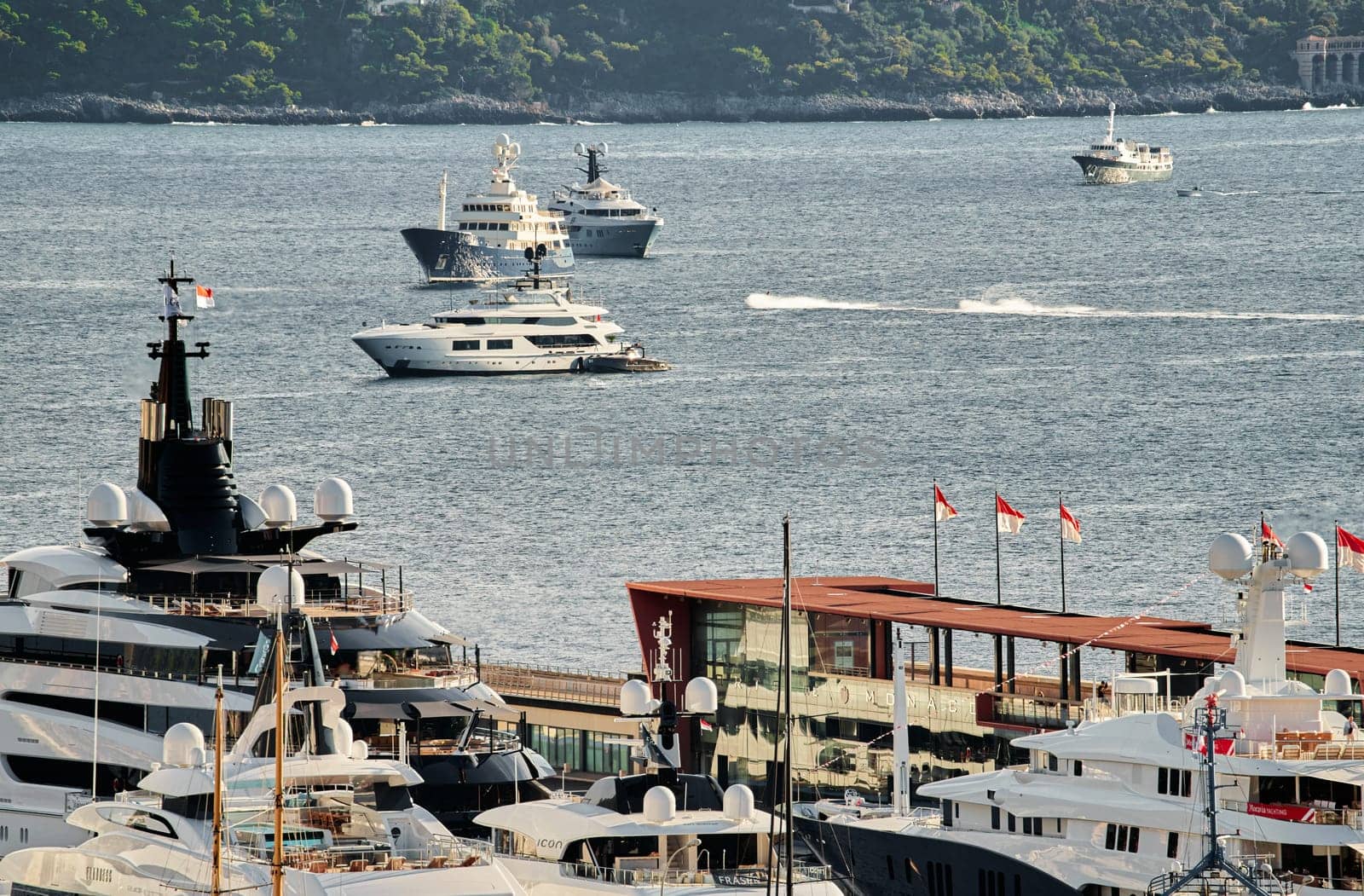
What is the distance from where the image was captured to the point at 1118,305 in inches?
7077

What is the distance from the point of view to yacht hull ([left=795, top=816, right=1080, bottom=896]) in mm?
49594

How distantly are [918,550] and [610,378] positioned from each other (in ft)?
178

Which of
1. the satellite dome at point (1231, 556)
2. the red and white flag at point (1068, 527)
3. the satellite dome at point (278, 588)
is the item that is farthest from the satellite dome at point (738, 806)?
the red and white flag at point (1068, 527)

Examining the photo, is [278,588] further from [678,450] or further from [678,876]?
[678,450]

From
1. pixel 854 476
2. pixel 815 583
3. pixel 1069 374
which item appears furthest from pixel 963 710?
pixel 1069 374

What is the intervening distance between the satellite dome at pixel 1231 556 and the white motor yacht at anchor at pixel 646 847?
8670mm

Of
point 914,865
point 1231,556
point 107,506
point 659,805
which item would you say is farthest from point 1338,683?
point 107,506

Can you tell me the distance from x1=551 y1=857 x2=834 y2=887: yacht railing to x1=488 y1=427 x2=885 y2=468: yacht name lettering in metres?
73.2

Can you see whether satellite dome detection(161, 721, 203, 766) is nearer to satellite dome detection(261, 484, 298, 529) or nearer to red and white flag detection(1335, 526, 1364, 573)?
satellite dome detection(261, 484, 298, 529)

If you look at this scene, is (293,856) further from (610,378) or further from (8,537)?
(610,378)

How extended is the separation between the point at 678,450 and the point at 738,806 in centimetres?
7967

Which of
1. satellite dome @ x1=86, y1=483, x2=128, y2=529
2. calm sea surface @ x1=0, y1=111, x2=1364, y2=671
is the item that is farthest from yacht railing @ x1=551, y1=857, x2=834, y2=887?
calm sea surface @ x1=0, y1=111, x2=1364, y2=671

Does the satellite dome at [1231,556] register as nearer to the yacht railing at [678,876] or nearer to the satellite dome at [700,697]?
the satellite dome at [700,697]

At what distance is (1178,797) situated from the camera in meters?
47.3
